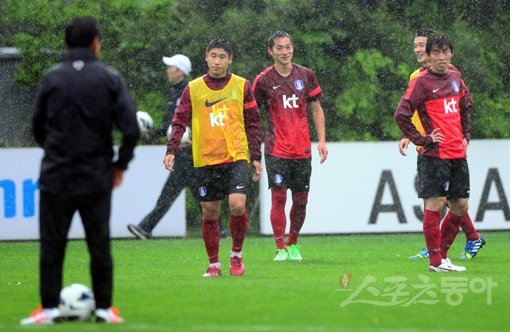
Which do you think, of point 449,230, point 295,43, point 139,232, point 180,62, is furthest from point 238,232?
point 295,43

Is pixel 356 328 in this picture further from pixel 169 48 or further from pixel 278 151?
pixel 169 48

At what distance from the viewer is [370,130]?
75.4 ft

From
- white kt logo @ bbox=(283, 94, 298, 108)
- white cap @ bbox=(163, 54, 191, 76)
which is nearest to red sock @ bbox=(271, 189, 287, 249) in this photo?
white kt logo @ bbox=(283, 94, 298, 108)

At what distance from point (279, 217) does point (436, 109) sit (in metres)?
2.81

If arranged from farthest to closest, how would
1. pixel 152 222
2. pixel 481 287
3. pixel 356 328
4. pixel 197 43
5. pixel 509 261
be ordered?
pixel 197 43 < pixel 152 222 < pixel 509 261 < pixel 481 287 < pixel 356 328

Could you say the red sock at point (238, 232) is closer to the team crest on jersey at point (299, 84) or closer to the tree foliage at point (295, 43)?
the team crest on jersey at point (299, 84)

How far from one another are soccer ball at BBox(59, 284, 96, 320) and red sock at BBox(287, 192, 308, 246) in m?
6.35

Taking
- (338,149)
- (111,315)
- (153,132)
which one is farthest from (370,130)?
(111,315)

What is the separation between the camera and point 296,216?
15477mm

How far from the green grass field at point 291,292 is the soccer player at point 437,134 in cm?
61

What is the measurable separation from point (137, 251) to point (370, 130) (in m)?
6.78

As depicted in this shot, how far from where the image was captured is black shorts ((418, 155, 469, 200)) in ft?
43.0

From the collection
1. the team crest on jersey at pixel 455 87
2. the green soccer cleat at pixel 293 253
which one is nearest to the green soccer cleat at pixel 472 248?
the green soccer cleat at pixel 293 253

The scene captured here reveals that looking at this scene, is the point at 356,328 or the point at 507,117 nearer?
the point at 356,328
